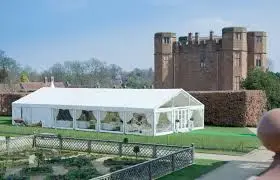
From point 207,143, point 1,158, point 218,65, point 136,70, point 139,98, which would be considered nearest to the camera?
point 1,158

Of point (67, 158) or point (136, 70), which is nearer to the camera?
point (67, 158)

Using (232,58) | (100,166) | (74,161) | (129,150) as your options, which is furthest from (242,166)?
(232,58)

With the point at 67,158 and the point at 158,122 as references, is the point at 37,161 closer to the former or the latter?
the point at 67,158

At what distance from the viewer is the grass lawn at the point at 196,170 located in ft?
49.4

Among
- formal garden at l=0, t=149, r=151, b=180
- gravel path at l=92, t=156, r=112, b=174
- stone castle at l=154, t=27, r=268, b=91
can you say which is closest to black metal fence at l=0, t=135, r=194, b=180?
formal garden at l=0, t=149, r=151, b=180

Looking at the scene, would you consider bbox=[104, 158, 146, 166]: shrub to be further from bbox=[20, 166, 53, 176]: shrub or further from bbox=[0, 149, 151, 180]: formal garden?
bbox=[20, 166, 53, 176]: shrub

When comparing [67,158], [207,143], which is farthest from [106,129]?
[67,158]

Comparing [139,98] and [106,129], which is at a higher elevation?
[139,98]

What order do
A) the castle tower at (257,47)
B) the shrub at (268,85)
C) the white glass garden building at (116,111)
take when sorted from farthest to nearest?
1. the castle tower at (257,47)
2. the shrub at (268,85)
3. the white glass garden building at (116,111)

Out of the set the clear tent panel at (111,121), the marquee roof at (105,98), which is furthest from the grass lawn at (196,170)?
the clear tent panel at (111,121)

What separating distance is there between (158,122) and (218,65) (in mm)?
26131

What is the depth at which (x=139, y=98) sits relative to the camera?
30.5 meters

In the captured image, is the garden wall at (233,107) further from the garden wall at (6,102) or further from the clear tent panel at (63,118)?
the garden wall at (6,102)

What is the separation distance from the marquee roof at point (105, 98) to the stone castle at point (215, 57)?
20.9 m
